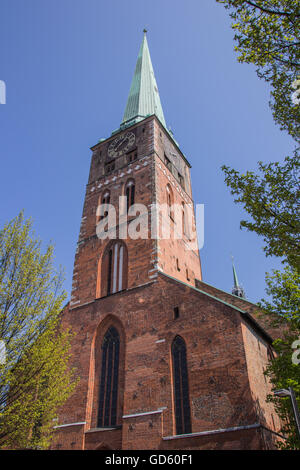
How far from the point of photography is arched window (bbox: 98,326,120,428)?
16.0 metres

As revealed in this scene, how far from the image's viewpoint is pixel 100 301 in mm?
19547

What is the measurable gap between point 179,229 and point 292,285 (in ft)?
31.3

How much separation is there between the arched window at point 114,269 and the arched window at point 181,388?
518 centimetres

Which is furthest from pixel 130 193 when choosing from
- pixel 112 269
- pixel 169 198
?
pixel 112 269

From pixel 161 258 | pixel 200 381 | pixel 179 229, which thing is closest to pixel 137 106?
pixel 179 229

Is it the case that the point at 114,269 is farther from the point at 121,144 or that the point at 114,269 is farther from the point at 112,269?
the point at 121,144

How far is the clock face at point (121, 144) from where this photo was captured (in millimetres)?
26406

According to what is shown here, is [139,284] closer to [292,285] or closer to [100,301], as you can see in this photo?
[100,301]

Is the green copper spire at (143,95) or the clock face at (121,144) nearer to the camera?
the clock face at (121,144)

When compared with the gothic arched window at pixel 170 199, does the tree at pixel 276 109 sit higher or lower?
lower

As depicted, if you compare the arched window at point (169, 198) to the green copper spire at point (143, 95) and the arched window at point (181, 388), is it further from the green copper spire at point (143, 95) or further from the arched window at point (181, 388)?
the arched window at point (181, 388)

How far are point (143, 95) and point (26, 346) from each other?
26517 millimetres

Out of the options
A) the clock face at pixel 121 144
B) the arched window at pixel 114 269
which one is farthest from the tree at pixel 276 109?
the clock face at pixel 121 144

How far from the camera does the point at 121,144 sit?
88.7 feet
